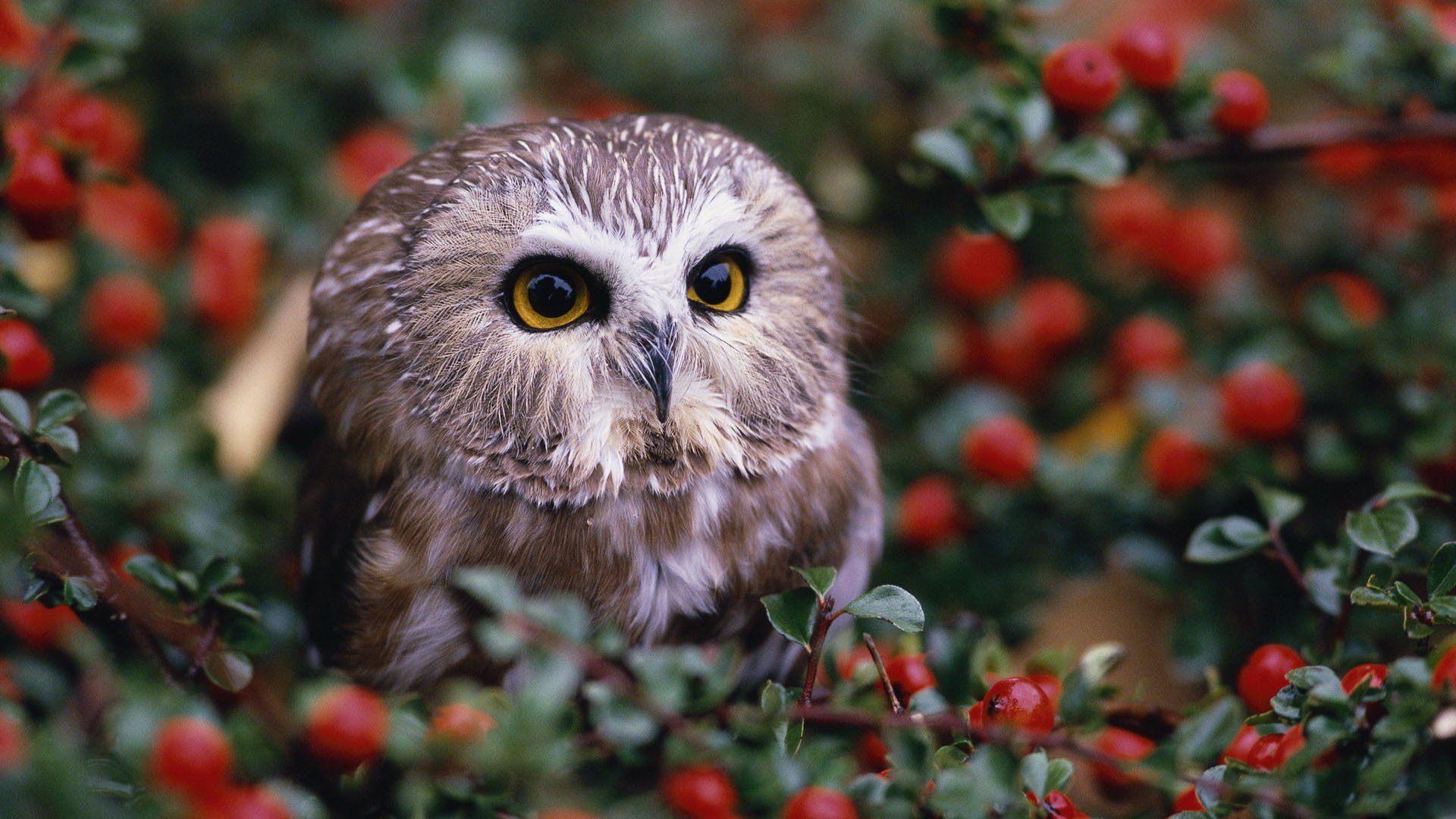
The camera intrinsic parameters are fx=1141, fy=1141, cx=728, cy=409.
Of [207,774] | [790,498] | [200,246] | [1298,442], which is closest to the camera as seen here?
[207,774]

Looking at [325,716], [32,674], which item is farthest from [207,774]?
[32,674]

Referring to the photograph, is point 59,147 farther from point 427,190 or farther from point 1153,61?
point 1153,61

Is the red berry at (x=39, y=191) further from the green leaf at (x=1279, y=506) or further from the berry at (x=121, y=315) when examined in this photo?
the green leaf at (x=1279, y=506)

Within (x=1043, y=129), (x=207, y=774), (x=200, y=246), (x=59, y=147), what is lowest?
(x=207, y=774)

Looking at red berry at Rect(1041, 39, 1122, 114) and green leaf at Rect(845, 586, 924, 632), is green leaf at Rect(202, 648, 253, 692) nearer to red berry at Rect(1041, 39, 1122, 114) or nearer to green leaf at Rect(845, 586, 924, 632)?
green leaf at Rect(845, 586, 924, 632)

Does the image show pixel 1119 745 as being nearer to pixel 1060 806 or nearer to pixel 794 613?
pixel 1060 806

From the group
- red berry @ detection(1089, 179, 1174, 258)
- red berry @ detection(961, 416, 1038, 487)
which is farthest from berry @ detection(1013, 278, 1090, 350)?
red berry @ detection(961, 416, 1038, 487)

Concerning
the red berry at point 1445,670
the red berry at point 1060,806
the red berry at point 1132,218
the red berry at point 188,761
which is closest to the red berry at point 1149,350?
the red berry at point 1132,218
